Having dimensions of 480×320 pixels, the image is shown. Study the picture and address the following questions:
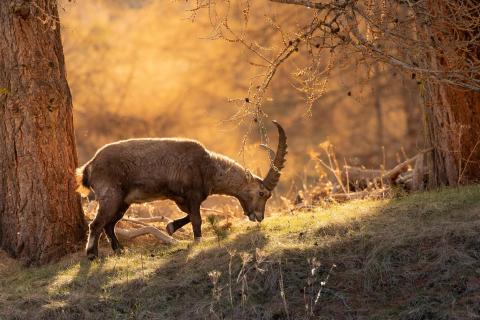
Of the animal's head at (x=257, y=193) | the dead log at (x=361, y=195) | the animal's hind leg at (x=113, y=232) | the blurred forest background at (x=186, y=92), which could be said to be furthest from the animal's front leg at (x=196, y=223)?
the blurred forest background at (x=186, y=92)

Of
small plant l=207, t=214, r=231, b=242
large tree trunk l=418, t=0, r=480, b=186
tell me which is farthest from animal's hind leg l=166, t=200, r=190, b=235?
large tree trunk l=418, t=0, r=480, b=186

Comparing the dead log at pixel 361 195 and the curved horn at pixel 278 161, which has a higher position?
the curved horn at pixel 278 161

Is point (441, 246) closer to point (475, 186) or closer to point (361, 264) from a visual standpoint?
point (361, 264)

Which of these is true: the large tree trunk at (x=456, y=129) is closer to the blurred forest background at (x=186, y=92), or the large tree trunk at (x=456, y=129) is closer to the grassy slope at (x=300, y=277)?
the grassy slope at (x=300, y=277)

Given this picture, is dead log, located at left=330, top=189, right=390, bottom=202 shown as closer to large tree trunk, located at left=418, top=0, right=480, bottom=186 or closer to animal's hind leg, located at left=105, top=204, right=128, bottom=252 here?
large tree trunk, located at left=418, top=0, right=480, bottom=186

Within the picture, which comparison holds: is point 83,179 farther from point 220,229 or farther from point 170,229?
point 220,229

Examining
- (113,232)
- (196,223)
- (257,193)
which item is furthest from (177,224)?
(257,193)

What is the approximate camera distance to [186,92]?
27469 millimetres

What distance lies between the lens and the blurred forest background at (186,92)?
25594mm

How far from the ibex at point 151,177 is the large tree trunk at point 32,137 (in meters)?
0.43

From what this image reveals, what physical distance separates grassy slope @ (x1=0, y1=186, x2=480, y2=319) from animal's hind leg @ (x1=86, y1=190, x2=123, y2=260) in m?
0.52

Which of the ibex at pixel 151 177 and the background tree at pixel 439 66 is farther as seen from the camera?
the ibex at pixel 151 177

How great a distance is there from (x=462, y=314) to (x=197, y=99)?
2110 centimetres

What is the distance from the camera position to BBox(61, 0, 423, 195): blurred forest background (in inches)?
1008
